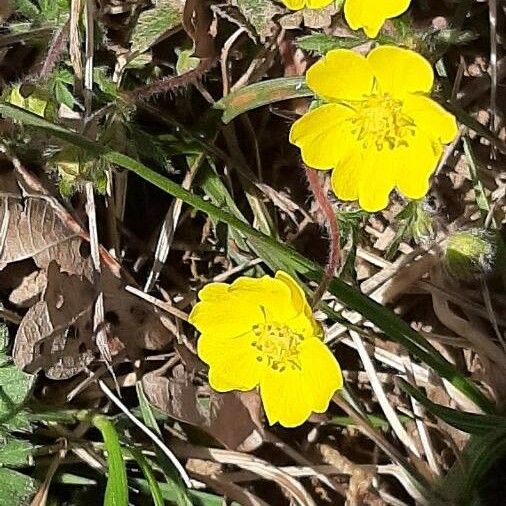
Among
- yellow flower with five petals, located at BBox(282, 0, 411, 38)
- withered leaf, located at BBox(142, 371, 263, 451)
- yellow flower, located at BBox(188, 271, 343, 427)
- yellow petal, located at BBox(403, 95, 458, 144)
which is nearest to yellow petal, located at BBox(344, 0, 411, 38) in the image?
yellow flower with five petals, located at BBox(282, 0, 411, 38)

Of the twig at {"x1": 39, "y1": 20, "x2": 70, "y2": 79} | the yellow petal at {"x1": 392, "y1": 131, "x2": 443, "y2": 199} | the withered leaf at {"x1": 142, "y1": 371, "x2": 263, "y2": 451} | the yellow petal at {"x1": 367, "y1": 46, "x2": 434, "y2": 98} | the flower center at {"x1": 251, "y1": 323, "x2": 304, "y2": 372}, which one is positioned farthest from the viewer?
the withered leaf at {"x1": 142, "y1": 371, "x2": 263, "y2": 451}

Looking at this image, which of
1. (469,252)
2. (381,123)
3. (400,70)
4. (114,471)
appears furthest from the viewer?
(114,471)

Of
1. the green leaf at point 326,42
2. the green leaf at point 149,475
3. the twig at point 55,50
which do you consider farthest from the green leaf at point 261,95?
the green leaf at point 149,475

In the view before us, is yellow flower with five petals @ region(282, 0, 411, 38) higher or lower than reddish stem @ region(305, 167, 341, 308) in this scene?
higher

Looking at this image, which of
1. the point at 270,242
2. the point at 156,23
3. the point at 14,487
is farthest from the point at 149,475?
the point at 156,23

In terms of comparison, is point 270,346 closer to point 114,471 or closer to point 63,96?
point 114,471

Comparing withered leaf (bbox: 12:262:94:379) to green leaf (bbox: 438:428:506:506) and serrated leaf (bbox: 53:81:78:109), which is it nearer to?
serrated leaf (bbox: 53:81:78:109)
